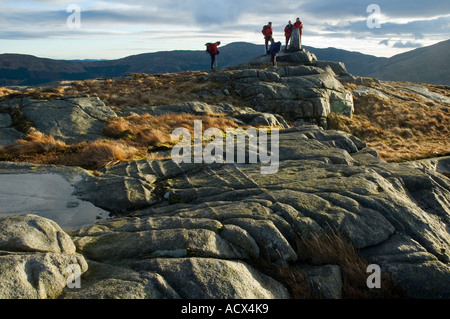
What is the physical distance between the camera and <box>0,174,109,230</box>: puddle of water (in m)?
10.8

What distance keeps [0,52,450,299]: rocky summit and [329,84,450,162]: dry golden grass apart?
19350mm

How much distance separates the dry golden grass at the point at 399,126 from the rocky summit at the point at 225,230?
19.4 metres

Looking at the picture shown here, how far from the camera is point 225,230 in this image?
8742mm

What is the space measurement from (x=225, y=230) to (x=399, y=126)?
4414 centimetres

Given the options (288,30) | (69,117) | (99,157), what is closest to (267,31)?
(288,30)

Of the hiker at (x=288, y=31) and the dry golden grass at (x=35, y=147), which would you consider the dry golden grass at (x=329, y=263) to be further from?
the hiker at (x=288, y=31)

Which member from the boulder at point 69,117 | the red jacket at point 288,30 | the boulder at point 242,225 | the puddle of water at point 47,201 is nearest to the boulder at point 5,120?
the boulder at point 69,117

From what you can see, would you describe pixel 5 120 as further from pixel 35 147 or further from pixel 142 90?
pixel 142 90

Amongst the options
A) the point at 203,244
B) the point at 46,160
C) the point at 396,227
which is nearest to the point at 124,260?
the point at 203,244

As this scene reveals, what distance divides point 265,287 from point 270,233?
1637 millimetres

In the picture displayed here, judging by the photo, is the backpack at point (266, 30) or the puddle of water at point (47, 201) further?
the backpack at point (266, 30)

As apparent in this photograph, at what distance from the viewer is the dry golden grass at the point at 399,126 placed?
108ft

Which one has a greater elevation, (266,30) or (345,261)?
(266,30)
